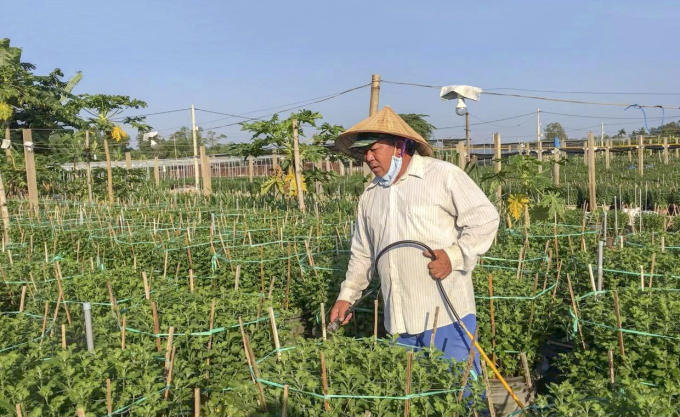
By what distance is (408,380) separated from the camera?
2.21 meters

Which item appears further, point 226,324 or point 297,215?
point 297,215

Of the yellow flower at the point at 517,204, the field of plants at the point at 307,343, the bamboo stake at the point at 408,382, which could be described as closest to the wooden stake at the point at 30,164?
the field of plants at the point at 307,343

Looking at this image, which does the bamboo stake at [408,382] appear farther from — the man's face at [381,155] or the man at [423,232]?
the man's face at [381,155]

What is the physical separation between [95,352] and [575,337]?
9.33 feet

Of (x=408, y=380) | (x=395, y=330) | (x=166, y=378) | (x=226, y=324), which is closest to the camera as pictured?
(x=408, y=380)

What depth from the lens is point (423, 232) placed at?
313 centimetres

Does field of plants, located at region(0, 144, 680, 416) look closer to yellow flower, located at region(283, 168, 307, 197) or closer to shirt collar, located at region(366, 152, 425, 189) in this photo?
shirt collar, located at region(366, 152, 425, 189)

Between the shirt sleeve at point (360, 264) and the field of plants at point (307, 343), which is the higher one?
the shirt sleeve at point (360, 264)

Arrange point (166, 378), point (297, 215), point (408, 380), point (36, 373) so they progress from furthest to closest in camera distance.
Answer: point (297, 215) < point (166, 378) < point (36, 373) < point (408, 380)

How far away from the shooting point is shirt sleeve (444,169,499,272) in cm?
302

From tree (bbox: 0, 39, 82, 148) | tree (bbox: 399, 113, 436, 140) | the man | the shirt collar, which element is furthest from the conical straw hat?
tree (bbox: 399, 113, 436, 140)

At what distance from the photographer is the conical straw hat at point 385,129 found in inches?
125

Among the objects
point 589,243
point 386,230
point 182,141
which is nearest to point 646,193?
point 589,243

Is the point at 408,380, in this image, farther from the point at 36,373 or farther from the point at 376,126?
the point at 36,373
